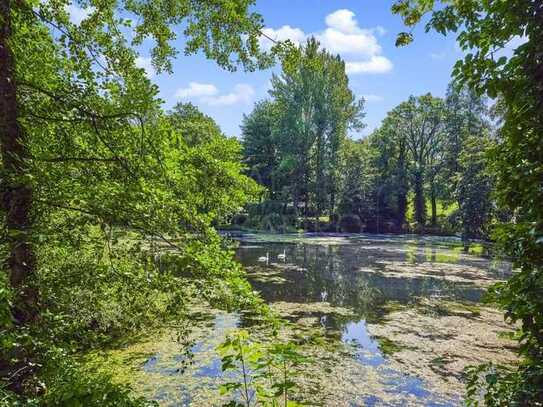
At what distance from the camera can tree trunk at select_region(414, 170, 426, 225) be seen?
42.8m

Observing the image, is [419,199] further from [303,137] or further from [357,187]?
[303,137]

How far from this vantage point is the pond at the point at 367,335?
21.4ft

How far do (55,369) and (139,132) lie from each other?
2.09 meters

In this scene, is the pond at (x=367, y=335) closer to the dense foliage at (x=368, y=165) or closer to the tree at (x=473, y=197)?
the tree at (x=473, y=197)

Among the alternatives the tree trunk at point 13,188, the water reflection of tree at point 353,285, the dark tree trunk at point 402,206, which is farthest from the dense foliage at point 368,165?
the tree trunk at point 13,188

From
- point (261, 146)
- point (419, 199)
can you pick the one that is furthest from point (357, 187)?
point (261, 146)

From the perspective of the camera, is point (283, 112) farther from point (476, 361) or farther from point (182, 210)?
point (182, 210)

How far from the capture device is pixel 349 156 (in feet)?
A: 143

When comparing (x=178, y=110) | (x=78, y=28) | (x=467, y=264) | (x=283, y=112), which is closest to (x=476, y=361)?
(x=78, y=28)

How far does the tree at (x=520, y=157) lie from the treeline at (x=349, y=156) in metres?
37.5

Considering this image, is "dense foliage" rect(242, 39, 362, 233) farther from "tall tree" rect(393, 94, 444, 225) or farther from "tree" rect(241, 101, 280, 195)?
"tall tree" rect(393, 94, 444, 225)

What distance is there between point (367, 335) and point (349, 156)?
3551 cm

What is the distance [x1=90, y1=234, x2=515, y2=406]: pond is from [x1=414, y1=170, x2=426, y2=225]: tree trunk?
22.7 metres

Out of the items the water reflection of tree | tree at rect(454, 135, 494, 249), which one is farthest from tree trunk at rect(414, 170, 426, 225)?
the water reflection of tree
